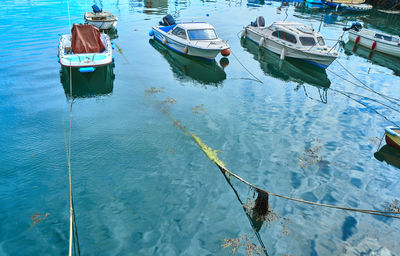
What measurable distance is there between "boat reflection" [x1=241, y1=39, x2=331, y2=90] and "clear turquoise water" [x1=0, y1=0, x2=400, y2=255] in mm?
209

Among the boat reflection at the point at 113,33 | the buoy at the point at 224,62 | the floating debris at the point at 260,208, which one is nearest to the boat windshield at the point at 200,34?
the buoy at the point at 224,62

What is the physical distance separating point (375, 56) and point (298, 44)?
10.2m

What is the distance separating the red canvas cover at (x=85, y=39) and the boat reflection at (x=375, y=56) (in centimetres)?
2437

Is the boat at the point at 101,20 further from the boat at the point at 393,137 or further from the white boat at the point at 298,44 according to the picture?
the boat at the point at 393,137

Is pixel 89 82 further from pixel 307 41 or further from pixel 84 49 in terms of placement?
pixel 307 41

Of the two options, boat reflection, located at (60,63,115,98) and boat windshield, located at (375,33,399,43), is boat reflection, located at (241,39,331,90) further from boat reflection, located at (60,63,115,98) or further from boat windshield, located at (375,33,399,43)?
boat reflection, located at (60,63,115,98)

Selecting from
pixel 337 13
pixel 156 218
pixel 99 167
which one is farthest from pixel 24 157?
pixel 337 13

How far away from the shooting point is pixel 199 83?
18.1 m

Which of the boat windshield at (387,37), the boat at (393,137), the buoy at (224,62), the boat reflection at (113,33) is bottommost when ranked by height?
the boat at (393,137)

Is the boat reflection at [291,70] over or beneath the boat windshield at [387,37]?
beneath

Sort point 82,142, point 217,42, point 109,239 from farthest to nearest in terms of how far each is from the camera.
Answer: point 217,42 → point 82,142 → point 109,239

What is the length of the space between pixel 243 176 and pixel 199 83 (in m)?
9.77

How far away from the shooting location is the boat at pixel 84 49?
16766 mm

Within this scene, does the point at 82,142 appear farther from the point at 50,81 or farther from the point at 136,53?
the point at 136,53
